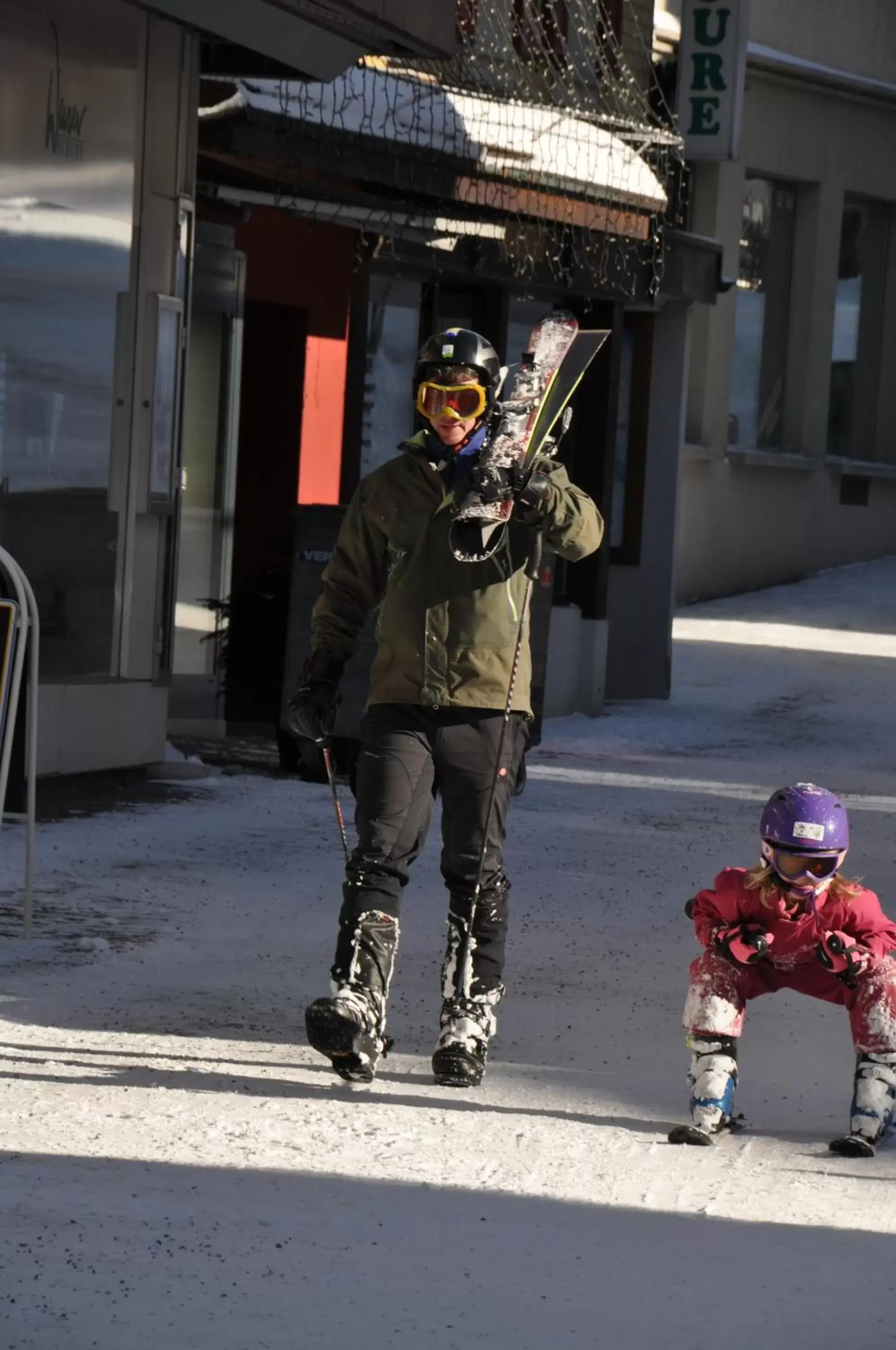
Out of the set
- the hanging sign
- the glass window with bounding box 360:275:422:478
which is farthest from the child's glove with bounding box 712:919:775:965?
the hanging sign

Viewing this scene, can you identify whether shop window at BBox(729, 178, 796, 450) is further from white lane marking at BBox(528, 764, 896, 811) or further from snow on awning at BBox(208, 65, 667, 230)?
white lane marking at BBox(528, 764, 896, 811)

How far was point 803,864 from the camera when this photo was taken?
6.03 m

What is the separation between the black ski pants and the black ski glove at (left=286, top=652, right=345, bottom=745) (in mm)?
133

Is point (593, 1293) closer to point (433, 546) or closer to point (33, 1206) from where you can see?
point (33, 1206)

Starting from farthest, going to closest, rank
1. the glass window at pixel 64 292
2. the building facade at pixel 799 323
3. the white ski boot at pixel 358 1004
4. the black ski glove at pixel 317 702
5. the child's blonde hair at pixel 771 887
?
the building facade at pixel 799 323
the glass window at pixel 64 292
the black ski glove at pixel 317 702
the white ski boot at pixel 358 1004
the child's blonde hair at pixel 771 887

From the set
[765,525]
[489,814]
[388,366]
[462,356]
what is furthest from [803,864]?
[765,525]

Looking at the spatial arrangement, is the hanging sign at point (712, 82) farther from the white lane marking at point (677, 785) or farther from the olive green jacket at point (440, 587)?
the olive green jacket at point (440, 587)

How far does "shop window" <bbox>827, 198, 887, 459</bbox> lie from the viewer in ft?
95.7

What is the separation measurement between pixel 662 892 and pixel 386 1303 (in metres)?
5.53

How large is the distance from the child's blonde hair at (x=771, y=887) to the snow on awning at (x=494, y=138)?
746cm

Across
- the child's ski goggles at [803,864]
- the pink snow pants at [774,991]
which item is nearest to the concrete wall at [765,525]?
the pink snow pants at [774,991]

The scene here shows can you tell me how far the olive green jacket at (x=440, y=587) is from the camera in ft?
21.3

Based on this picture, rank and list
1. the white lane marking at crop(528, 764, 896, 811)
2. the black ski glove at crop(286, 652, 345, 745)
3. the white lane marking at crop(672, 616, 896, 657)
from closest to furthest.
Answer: the black ski glove at crop(286, 652, 345, 745) → the white lane marking at crop(528, 764, 896, 811) → the white lane marking at crop(672, 616, 896, 657)

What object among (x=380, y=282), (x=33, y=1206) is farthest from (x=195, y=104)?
(x=33, y=1206)
